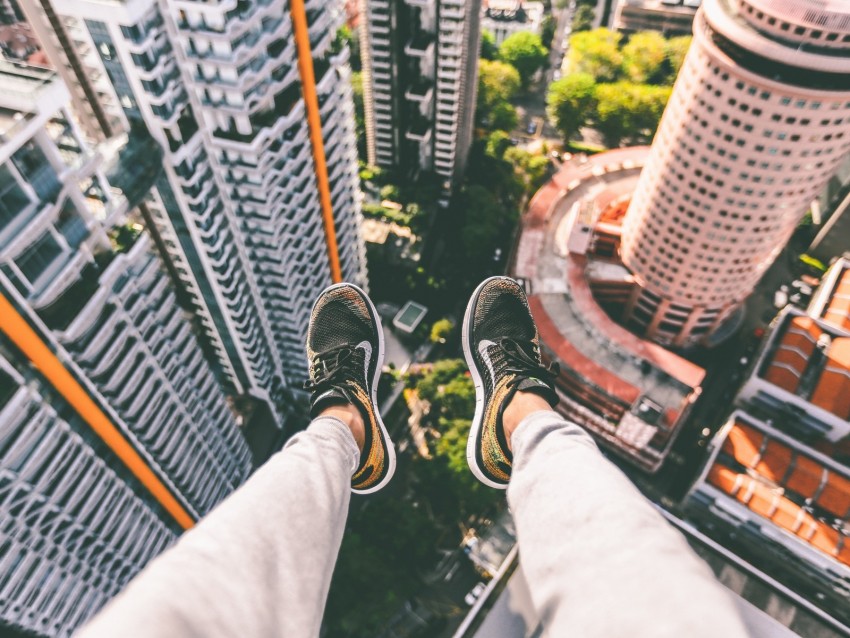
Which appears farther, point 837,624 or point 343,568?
point 343,568

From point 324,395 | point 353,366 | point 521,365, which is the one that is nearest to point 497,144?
point 353,366

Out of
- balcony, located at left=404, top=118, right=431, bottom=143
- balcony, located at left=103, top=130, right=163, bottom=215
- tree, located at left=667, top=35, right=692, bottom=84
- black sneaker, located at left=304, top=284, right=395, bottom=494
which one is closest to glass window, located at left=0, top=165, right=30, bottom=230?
balcony, located at left=103, top=130, right=163, bottom=215

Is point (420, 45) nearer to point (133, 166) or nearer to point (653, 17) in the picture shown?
point (133, 166)

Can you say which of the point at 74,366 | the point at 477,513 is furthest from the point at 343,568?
the point at 74,366

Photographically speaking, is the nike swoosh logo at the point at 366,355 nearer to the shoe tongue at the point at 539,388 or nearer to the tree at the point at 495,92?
the shoe tongue at the point at 539,388

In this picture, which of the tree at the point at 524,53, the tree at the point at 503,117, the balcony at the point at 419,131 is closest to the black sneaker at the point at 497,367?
the balcony at the point at 419,131

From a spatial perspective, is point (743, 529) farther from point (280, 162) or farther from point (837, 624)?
point (280, 162)
